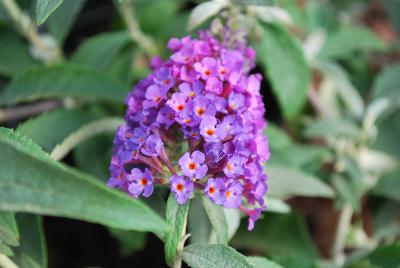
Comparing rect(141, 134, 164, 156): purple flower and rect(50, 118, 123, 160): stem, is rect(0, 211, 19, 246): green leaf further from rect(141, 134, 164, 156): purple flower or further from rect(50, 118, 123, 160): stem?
rect(50, 118, 123, 160): stem

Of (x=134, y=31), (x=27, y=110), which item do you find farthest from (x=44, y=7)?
(x=27, y=110)

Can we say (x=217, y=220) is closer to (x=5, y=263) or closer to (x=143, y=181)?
(x=143, y=181)

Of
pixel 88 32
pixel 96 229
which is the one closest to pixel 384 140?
pixel 96 229

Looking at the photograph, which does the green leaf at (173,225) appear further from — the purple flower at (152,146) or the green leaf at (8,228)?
the green leaf at (8,228)

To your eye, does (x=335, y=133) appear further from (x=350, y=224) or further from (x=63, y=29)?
(x=63, y=29)

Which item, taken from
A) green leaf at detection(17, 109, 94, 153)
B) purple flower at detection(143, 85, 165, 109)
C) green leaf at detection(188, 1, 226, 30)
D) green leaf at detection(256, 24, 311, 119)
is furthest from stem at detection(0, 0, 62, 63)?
purple flower at detection(143, 85, 165, 109)

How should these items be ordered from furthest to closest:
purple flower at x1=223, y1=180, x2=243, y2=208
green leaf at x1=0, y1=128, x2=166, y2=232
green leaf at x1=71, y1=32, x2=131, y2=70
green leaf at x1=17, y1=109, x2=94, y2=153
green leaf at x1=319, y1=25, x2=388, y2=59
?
green leaf at x1=319, y1=25, x2=388, y2=59, green leaf at x1=71, y1=32, x2=131, y2=70, green leaf at x1=17, y1=109, x2=94, y2=153, purple flower at x1=223, y1=180, x2=243, y2=208, green leaf at x1=0, y1=128, x2=166, y2=232
